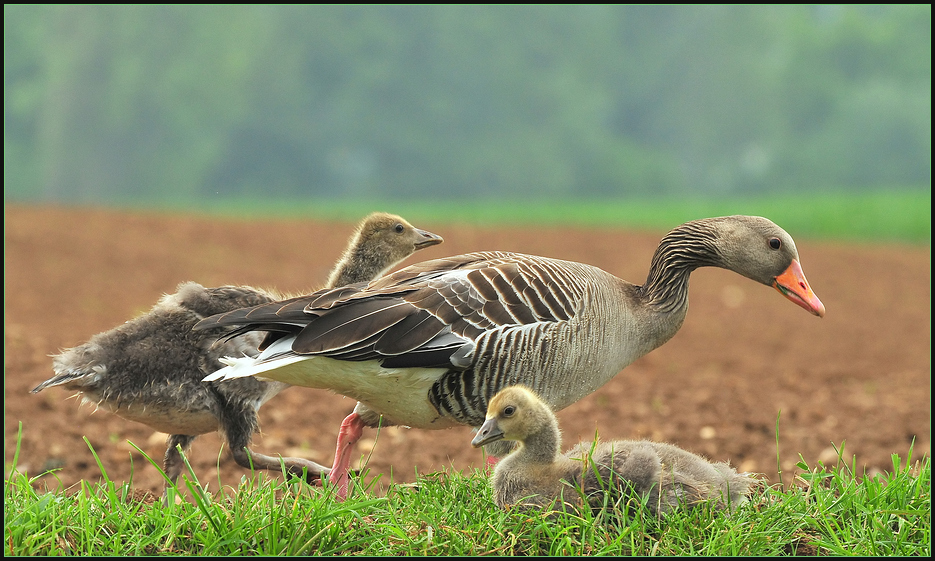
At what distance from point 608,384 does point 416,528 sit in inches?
263

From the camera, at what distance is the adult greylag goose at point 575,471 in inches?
158

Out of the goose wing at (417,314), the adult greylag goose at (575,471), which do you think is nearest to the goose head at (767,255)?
the goose wing at (417,314)

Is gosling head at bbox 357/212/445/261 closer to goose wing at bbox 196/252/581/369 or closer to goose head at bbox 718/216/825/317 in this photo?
goose wing at bbox 196/252/581/369

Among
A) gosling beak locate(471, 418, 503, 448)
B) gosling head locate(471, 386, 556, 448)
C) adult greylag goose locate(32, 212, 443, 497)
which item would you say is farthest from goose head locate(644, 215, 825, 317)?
adult greylag goose locate(32, 212, 443, 497)

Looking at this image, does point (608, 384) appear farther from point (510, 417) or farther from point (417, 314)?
point (510, 417)

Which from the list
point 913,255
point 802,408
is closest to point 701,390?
point 802,408

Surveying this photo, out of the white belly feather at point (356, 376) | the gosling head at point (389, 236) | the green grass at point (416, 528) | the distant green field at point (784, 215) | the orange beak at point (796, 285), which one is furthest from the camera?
the distant green field at point (784, 215)

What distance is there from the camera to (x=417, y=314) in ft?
14.4

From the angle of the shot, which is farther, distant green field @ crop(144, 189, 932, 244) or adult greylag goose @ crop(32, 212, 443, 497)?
distant green field @ crop(144, 189, 932, 244)

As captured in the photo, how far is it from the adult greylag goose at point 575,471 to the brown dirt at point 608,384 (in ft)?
3.20

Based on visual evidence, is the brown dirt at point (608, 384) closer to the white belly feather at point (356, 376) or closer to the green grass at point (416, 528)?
the white belly feather at point (356, 376)

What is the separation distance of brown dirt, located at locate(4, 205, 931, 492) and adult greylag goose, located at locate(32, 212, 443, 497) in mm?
860

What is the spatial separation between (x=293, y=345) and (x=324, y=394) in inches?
221

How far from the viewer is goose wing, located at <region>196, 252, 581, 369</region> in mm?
4316
